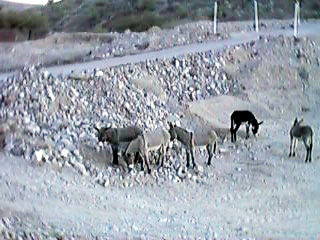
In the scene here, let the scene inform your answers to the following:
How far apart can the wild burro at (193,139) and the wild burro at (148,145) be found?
59 cm

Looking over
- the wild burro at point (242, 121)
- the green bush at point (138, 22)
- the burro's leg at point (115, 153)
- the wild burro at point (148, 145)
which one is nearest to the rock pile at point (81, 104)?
the burro's leg at point (115, 153)

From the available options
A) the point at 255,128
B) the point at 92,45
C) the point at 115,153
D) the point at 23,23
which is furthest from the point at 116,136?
the point at 23,23

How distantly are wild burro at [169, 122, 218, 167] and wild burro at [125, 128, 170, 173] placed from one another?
59 cm

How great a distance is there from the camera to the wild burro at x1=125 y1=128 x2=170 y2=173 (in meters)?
17.8

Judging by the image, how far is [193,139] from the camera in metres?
20.0

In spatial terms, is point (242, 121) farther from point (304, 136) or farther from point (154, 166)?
point (154, 166)

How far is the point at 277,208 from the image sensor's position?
643 inches

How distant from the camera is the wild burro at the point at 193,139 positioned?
1952cm

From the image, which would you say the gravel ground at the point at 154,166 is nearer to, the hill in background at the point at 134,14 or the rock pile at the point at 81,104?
the rock pile at the point at 81,104

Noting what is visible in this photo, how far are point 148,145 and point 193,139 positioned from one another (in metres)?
2.14

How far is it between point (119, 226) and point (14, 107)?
6.84 meters

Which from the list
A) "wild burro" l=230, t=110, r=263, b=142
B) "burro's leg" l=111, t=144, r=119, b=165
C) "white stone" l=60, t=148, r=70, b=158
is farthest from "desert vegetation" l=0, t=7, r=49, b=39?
"white stone" l=60, t=148, r=70, b=158

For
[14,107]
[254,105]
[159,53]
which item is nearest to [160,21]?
[159,53]

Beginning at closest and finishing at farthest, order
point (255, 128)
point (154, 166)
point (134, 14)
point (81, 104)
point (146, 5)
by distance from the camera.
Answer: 1. point (154, 166)
2. point (81, 104)
3. point (255, 128)
4. point (134, 14)
5. point (146, 5)
